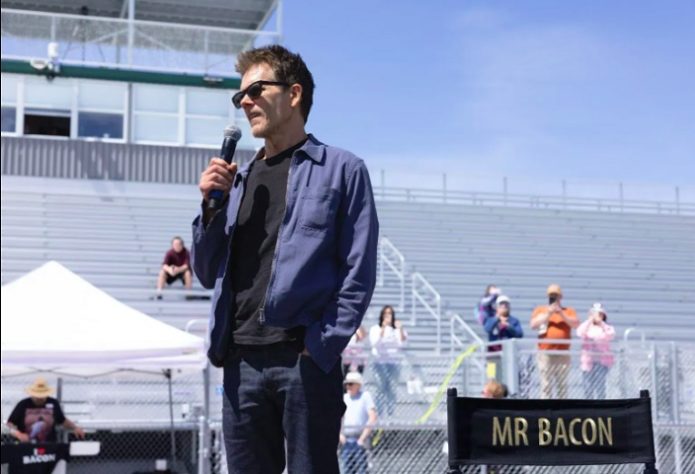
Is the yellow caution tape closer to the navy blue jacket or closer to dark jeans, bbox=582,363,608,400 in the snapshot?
dark jeans, bbox=582,363,608,400

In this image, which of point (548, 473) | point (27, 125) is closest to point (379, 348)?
point (548, 473)

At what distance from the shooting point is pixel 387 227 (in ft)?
70.6

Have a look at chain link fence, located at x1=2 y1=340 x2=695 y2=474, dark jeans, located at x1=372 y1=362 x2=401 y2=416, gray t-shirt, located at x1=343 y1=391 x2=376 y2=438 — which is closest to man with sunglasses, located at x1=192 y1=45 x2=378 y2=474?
chain link fence, located at x1=2 y1=340 x2=695 y2=474

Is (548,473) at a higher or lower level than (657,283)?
lower

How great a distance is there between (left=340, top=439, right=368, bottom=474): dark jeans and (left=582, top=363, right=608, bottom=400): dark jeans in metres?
2.07

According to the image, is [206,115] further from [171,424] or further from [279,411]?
[279,411]

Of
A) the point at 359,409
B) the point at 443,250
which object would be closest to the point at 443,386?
the point at 359,409

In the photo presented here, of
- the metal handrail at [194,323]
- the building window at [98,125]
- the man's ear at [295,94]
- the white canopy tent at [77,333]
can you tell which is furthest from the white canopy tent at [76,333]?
the building window at [98,125]

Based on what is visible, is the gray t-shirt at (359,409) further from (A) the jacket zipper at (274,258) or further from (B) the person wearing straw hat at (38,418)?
(A) the jacket zipper at (274,258)

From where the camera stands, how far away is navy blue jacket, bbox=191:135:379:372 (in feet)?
9.68

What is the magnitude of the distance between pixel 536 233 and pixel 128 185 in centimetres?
903

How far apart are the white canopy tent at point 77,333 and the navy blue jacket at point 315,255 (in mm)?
6806

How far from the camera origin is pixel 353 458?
382 inches

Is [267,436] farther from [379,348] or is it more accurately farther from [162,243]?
[162,243]
